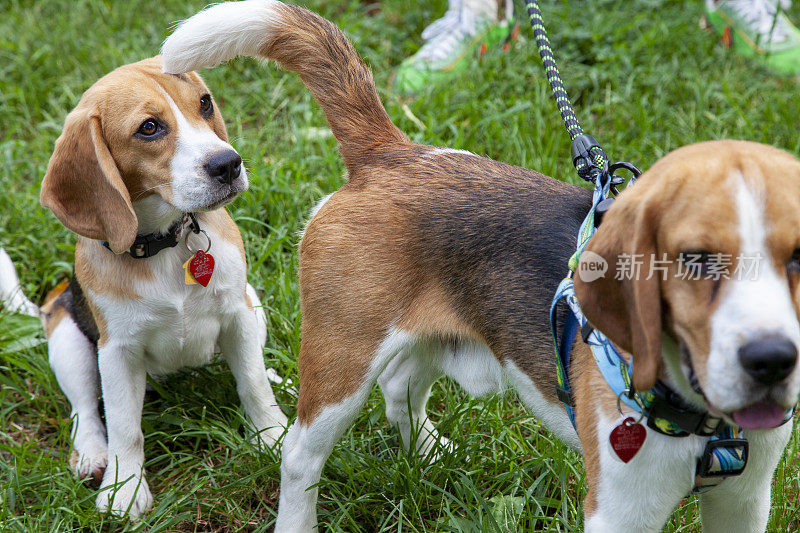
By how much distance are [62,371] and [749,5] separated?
4.66 m

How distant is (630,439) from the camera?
2.12 metres

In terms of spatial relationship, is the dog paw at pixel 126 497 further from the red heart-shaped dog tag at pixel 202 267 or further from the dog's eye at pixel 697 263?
the dog's eye at pixel 697 263

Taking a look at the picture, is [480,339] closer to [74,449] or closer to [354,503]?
[354,503]

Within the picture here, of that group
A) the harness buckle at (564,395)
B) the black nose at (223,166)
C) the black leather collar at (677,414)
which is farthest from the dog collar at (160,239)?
the black leather collar at (677,414)

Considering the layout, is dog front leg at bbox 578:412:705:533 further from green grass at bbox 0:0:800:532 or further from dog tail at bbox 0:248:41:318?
dog tail at bbox 0:248:41:318

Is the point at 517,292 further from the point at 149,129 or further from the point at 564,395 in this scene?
the point at 149,129

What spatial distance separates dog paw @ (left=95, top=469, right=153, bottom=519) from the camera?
3213 millimetres

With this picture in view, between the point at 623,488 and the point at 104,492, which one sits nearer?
the point at 623,488

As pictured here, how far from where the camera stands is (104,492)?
3344 millimetres

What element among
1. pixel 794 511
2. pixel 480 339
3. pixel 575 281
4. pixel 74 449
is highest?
pixel 575 281

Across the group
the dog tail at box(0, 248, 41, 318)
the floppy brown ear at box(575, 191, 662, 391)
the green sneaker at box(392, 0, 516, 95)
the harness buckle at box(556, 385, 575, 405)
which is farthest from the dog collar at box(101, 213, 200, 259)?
the green sneaker at box(392, 0, 516, 95)

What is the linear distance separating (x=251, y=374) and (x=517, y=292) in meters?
1.38

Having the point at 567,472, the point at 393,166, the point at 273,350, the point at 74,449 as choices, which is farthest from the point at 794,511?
the point at 74,449

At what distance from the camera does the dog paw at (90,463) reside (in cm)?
345
